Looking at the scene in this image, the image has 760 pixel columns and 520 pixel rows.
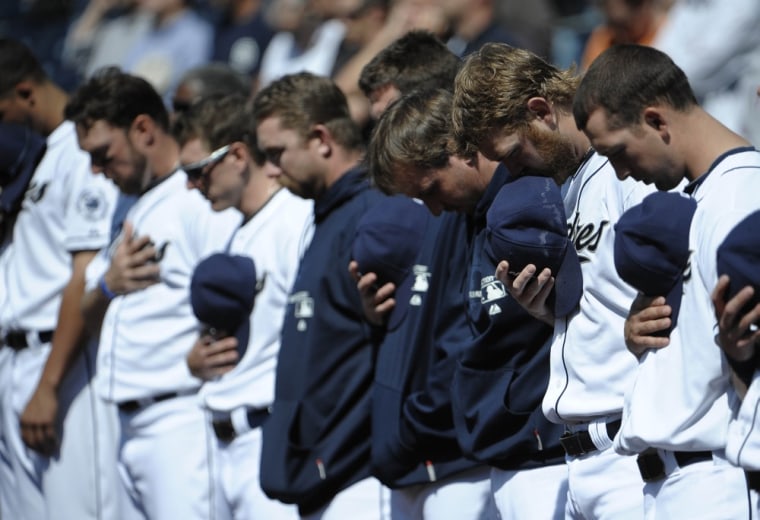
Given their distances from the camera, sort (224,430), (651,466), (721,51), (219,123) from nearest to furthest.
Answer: (651,466) → (224,430) → (219,123) → (721,51)

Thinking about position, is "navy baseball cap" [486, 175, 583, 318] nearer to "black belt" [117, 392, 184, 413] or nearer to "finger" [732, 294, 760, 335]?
"finger" [732, 294, 760, 335]

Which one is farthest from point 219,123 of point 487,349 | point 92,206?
point 487,349

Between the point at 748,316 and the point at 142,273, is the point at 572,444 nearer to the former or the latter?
the point at 748,316

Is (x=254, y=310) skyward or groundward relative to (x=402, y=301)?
groundward

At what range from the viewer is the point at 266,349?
18.9ft

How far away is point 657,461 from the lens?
358cm

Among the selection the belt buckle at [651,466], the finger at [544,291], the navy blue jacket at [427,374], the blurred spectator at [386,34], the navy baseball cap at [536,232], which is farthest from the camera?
the blurred spectator at [386,34]

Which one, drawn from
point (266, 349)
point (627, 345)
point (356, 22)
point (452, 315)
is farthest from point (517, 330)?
point (356, 22)

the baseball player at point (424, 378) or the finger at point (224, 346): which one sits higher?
the baseball player at point (424, 378)

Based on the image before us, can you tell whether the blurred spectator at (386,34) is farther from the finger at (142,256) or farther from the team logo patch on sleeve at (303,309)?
the team logo patch on sleeve at (303,309)

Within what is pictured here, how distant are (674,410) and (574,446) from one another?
2.29 ft

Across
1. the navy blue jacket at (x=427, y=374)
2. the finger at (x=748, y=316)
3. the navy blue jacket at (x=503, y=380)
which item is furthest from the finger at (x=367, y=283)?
the finger at (x=748, y=316)

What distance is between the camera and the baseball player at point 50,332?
23.1ft

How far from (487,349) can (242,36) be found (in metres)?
7.24
